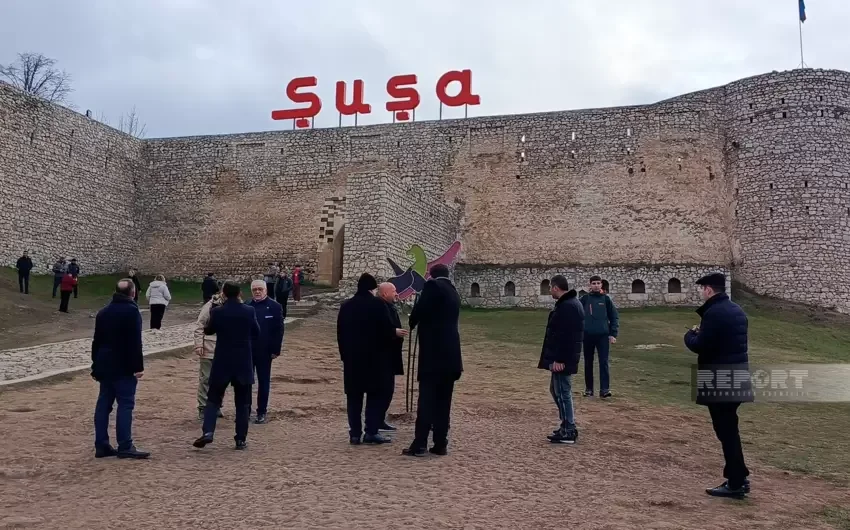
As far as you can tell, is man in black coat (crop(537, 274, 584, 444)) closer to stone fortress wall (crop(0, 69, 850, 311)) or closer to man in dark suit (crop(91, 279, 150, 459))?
man in dark suit (crop(91, 279, 150, 459))

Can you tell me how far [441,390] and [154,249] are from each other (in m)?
24.2

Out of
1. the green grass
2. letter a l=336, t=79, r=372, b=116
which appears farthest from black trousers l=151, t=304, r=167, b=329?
letter a l=336, t=79, r=372, b=116

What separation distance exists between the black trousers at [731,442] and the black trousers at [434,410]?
1985mm

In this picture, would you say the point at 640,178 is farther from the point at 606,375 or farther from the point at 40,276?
the point at 40,276

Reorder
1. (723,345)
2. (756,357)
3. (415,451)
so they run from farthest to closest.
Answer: (756,357), (415,451), (723,345)

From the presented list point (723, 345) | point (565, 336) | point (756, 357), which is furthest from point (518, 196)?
point (723, 345)

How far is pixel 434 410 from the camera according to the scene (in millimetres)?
5559

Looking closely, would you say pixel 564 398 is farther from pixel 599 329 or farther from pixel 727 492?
pixel 599 329

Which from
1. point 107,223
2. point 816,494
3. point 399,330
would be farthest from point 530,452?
point 107,223

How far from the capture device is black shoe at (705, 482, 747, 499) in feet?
15.4

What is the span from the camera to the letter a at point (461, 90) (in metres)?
26.3

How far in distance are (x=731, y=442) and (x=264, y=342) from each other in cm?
428

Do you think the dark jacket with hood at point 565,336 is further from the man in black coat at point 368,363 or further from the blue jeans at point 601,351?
the blue jeans at point 601,351

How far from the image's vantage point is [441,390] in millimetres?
5562
